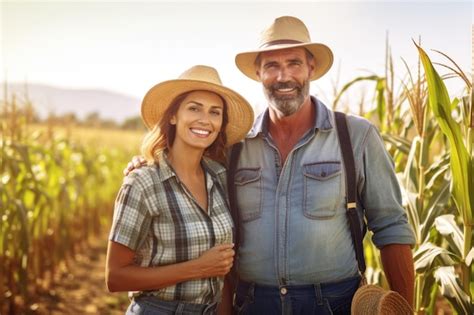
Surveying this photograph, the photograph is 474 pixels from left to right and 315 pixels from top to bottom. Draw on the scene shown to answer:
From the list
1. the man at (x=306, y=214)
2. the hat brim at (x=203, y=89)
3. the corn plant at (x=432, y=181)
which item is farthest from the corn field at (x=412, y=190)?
the hat brim at (x=203, y=89)

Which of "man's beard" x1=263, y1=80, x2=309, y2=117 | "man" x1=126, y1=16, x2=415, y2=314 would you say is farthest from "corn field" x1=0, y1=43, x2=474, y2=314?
"man's beard" x1=263, y1=80, x2=309, y2=117

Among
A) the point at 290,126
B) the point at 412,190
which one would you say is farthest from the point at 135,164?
the point at 412,190

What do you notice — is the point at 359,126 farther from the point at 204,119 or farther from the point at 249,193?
the point at 204,119

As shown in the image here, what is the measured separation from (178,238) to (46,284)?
457 centimetres

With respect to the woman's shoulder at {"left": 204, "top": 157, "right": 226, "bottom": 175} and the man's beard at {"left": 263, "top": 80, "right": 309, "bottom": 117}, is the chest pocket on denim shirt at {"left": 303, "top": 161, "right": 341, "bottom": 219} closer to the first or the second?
the man's beard at {"left": 263, "top": 80, "right": 309, "bottom": 117}

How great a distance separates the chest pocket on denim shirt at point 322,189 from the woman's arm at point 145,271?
0.51 metres

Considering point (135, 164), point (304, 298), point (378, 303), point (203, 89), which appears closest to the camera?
point (378, 303)

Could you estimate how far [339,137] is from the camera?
8.09 ft

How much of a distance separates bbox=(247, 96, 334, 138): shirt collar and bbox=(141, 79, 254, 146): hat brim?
0.05 metres

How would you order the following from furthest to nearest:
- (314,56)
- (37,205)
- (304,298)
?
(37,205), (314,56), (304,298)

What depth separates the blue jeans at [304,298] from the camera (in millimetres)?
2330

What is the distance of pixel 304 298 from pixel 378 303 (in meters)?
0.45

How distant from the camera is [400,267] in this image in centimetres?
241

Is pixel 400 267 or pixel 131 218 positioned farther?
pixel 400 267
